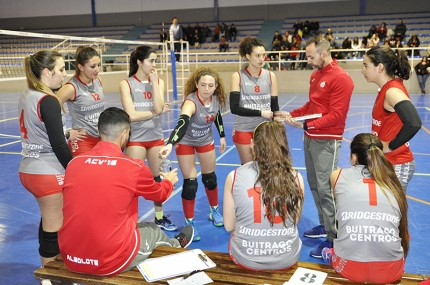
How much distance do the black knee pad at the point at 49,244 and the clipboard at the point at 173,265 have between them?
91 cm

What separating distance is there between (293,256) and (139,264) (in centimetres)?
106

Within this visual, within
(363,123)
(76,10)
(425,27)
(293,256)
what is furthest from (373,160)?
(76,10)

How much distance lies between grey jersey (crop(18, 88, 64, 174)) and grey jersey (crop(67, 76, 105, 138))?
120 centimetres

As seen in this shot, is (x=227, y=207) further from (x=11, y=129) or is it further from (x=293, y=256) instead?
(x=11, y=129)

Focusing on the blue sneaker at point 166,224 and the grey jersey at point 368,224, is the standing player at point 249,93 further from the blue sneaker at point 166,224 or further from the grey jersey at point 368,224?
the grey jersey at point 368,224

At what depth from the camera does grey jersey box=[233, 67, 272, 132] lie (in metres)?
4.82

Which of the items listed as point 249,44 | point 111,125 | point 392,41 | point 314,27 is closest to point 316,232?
point 249,44

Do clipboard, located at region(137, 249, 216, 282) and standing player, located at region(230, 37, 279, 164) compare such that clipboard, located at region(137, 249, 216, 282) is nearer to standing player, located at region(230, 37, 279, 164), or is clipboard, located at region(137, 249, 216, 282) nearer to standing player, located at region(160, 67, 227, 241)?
standing player, located at region(160, 67, 227, 241)

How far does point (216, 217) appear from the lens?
4832mm

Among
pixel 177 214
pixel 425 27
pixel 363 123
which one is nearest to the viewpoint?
pixel 177 214

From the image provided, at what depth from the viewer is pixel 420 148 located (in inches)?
318

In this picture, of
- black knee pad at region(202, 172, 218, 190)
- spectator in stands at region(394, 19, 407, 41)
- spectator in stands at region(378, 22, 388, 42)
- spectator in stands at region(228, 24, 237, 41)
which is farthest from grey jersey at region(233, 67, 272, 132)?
spectator in stands at region(228, 24, 237, 41)

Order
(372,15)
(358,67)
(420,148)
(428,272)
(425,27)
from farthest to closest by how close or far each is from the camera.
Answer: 1. (372,15)
2. (425,27)
3. (358,67)
4. (420,148)
5. (428,272)

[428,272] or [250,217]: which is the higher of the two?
[250,217]
